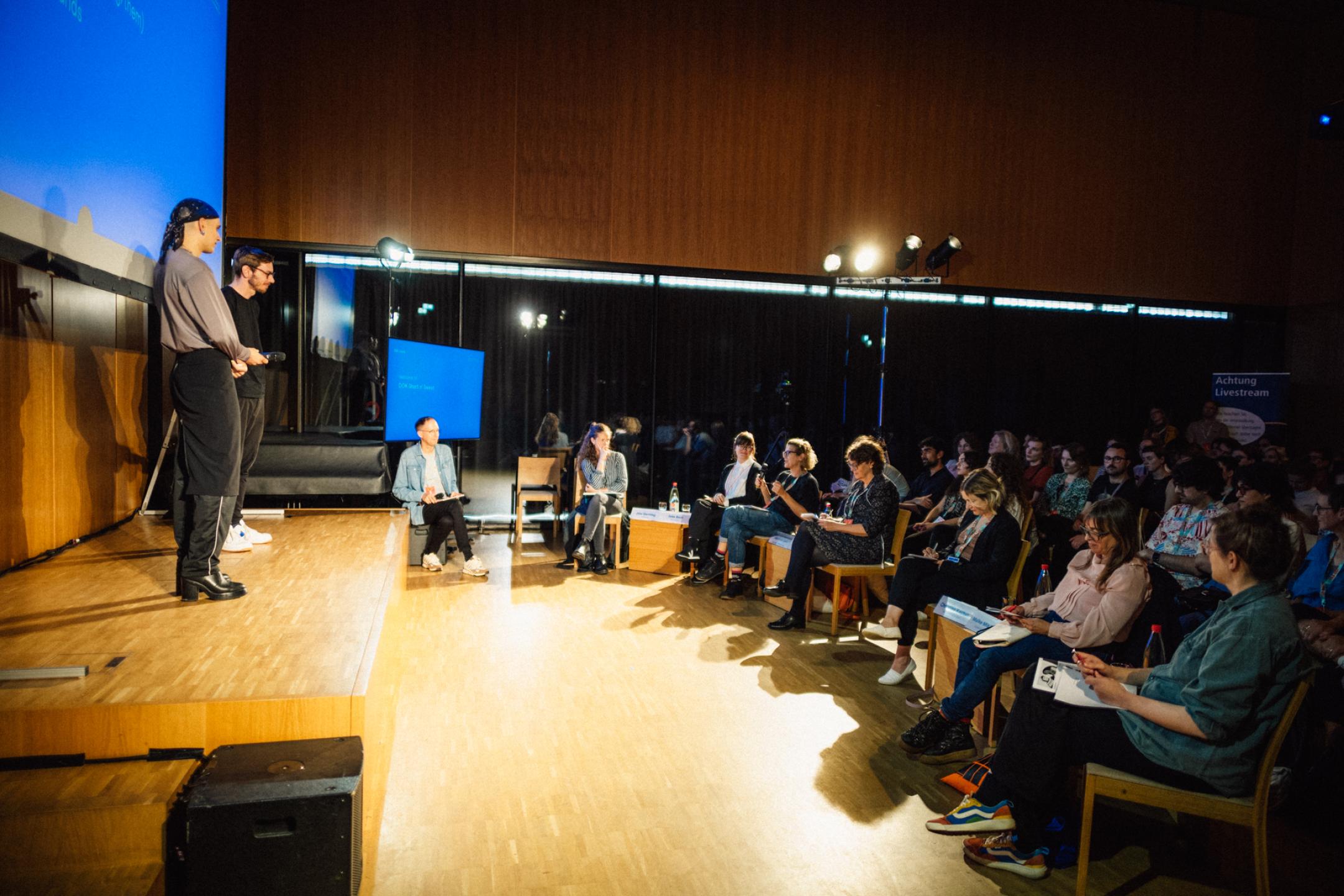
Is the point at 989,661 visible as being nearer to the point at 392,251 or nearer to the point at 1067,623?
the point at 1067,623

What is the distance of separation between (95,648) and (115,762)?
0.56 metres

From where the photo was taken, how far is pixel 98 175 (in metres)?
3.29

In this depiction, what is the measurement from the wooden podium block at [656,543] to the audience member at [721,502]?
14 centimetres

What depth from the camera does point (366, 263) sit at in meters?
6.84

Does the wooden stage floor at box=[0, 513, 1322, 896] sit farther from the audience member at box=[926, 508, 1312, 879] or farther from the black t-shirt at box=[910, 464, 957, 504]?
the black t-shirt at box=[910, 464, 957, 504]

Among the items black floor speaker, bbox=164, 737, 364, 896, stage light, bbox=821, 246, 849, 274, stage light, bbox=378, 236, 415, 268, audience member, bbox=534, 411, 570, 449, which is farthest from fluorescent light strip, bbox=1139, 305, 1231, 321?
black floor speaker, bbox=164, 737, 364, 896

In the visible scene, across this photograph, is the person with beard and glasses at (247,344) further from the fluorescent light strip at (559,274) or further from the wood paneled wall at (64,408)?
the fluorescent light strip at (559,274)

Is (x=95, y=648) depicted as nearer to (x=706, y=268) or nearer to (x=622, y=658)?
(x=622, y=658)

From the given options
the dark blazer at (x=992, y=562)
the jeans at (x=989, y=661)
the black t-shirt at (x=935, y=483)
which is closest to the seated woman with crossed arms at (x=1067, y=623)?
the jeans at (x=989, y=661)

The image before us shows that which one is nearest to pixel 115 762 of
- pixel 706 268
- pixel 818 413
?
pixel 706 268

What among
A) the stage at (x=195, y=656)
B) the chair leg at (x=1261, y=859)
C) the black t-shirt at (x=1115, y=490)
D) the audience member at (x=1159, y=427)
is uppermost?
the audience member at (x=1159, y=427)

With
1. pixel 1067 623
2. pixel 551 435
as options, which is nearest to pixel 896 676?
pixel 1067 623

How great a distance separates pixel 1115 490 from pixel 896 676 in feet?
7.88

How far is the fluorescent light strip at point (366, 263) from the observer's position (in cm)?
677
